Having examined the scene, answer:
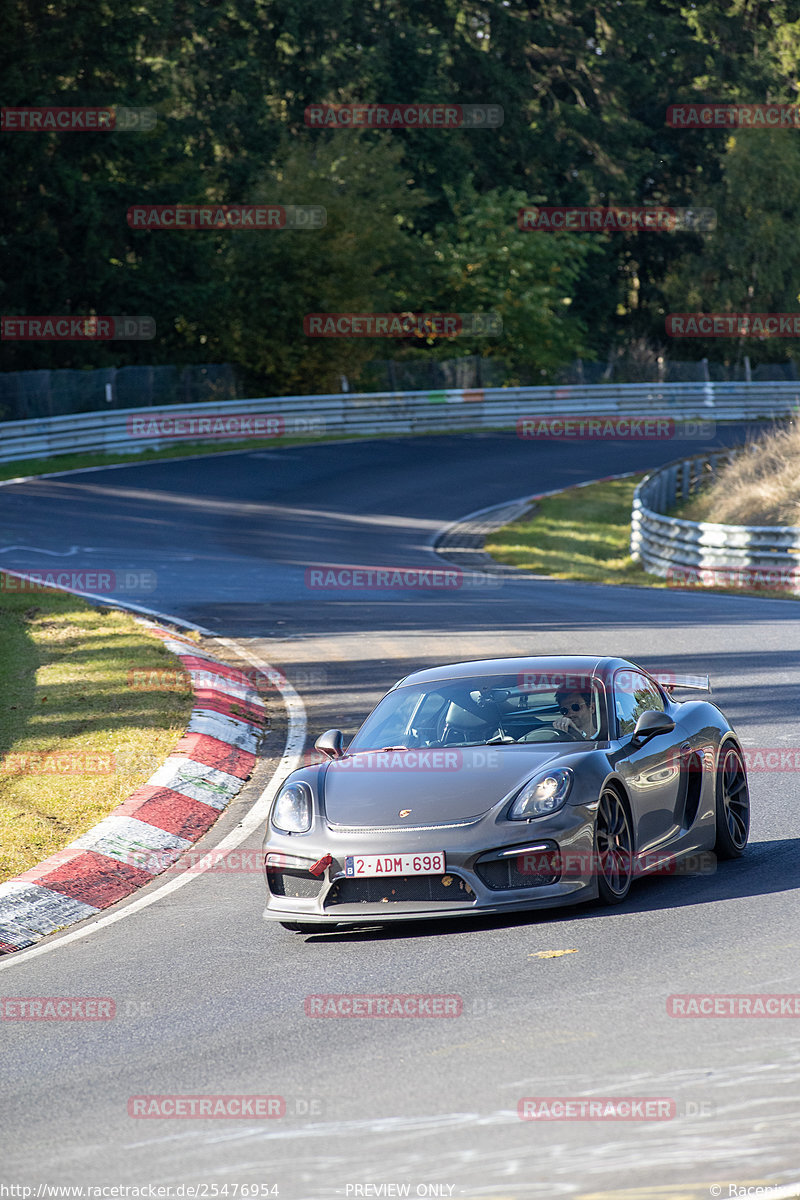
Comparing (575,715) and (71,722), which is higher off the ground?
(575,715)

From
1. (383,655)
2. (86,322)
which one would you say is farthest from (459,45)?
(383,655)

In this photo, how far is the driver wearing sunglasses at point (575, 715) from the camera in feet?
27.0

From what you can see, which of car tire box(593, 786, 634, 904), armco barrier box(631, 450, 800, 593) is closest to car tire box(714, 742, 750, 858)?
car tire box(593, 786, 634, 904)

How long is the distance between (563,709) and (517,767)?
0.76 metres

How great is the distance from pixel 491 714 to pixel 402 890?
141cm

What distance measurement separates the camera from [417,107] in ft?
208

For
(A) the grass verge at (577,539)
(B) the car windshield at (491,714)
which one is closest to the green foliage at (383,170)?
(A) the grass verge at (577,539)
